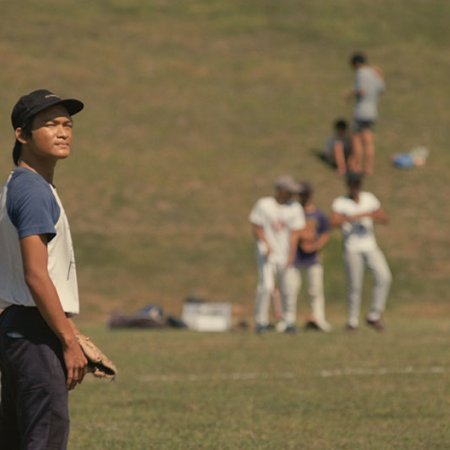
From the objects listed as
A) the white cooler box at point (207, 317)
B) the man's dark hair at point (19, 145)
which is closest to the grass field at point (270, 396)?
the white cooler box at point (207, 317)

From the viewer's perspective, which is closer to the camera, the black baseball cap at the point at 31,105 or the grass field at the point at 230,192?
the black baseball cap at the point at 31,105

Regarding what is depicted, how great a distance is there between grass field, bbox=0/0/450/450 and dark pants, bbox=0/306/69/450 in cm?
345

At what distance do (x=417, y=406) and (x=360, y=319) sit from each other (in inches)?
544

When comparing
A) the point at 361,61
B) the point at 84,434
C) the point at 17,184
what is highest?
the point at 361,61

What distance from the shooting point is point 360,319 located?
2559 centimetres

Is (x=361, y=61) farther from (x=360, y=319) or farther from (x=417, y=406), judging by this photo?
(x=417, y=406)

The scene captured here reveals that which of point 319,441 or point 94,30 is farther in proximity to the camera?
point 94,30

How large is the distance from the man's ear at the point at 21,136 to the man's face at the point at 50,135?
28 mm

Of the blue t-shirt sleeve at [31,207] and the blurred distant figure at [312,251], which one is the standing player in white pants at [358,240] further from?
the blue t-shirt sleeve at [31,207]

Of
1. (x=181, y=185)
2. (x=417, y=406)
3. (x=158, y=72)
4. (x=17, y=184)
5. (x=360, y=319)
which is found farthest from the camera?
(x=158, y=72)

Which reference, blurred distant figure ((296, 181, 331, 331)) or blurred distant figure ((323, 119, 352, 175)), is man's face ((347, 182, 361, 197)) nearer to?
blurred distant figure ((296, 181, 331, 331))

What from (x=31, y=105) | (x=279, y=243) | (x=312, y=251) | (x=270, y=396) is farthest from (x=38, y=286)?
(x=312, y=251)

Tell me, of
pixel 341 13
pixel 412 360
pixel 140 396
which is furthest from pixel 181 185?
pixel 140 396

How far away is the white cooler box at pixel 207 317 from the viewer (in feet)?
71.4
